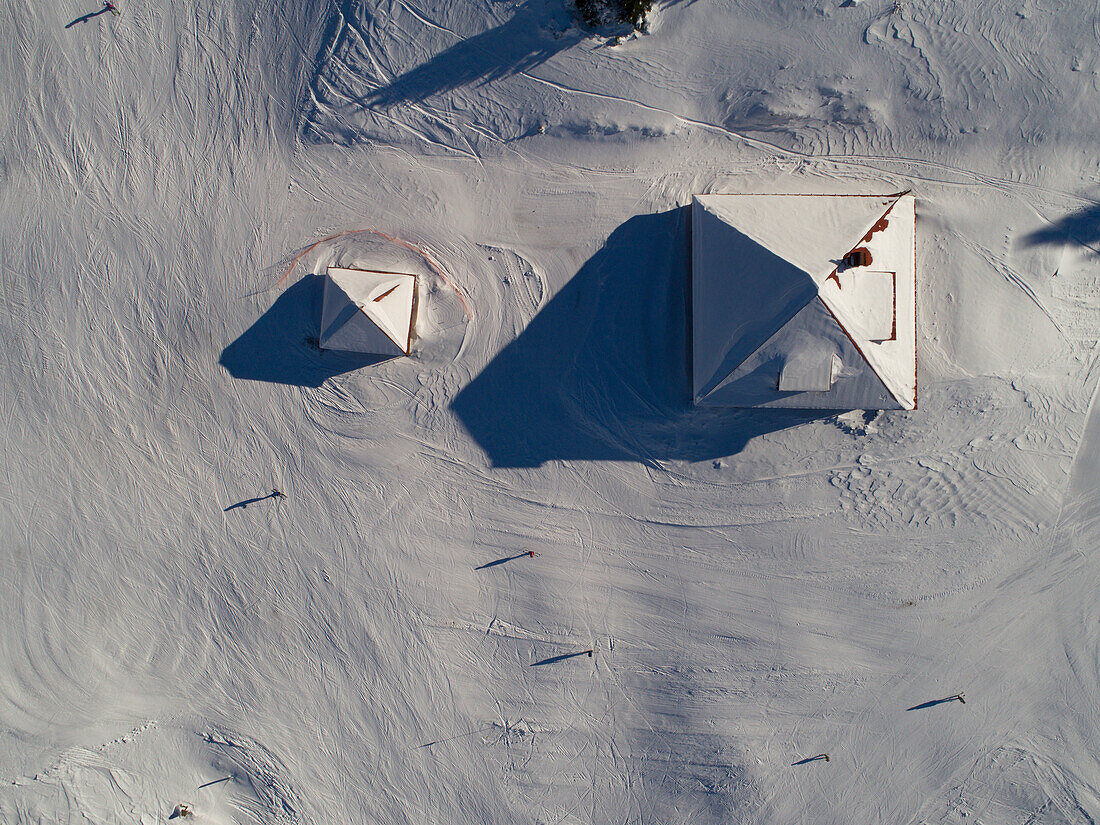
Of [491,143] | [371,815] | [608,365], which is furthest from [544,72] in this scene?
[371,815]

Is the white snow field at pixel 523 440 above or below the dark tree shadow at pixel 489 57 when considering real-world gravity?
below

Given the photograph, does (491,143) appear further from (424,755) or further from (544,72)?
(424,755)

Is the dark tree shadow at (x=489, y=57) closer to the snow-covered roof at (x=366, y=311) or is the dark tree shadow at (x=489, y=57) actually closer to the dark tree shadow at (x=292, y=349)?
the snow-covered roof at (x=366, y=311)

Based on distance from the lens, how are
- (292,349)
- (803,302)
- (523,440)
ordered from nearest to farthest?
(803,302)
(523,440)
(292,349)

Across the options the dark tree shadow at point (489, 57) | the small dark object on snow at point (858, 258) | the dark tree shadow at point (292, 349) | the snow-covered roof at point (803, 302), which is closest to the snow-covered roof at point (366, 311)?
the dark tree shadow at point (292, 349)

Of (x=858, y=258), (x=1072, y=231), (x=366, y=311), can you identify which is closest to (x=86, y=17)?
(x=366, y=311)

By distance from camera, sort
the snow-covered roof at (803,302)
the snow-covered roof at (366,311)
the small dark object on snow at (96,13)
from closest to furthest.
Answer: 1. the snow-covered roof at (803,302)
2. the snow-covered roof at (366,311)
3. the small dark object on snow at (96,13)

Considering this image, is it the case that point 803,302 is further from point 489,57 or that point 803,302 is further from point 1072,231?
point 489,57
